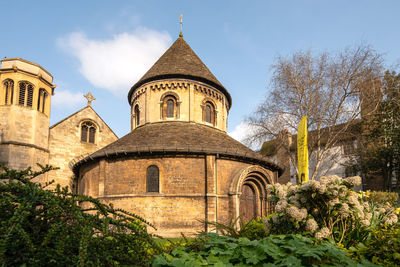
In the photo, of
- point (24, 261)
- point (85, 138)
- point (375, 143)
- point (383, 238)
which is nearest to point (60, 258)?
point (24, 261)

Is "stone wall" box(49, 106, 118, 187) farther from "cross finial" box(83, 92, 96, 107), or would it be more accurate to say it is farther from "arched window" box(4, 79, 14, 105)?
"arched window" box(4, 79, 14, 105)

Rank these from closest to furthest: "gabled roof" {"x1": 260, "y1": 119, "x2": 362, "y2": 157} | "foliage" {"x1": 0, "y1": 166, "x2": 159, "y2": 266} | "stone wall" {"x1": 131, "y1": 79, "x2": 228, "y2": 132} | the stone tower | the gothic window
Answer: "foliage" {"x1": 0, "y1": 166, "x2": 159, "y2": 266}
"gabled roof" {"x1": 260, "y1": 119, "x2": 362, "y2": 157}
"stone wall" {"x1": 131, "y1": 79, "x2": 228, "y2": 132}
the gothic window
the stone tower

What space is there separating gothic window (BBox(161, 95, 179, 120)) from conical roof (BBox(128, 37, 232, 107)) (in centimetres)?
152

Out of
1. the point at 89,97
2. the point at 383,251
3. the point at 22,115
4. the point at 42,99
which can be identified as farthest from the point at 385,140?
the point at 22,115

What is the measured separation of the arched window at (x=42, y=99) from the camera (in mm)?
23266

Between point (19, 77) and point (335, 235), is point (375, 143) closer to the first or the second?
point (335, 235)

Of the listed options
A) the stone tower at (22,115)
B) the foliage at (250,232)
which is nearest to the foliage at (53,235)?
the foliage at (250,232)

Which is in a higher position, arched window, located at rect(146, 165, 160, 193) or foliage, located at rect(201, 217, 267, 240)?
arched window, located at rect(146, 165, 160, 193)

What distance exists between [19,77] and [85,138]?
22.3 feet

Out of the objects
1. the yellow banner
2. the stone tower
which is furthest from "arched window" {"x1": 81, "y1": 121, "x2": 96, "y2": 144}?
the yellow banner

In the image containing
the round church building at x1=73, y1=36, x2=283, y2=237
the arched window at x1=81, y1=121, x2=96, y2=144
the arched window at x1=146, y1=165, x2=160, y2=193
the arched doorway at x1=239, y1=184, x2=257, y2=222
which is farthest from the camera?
the arched window at x1=81, y1=121, x2=96, y2=144

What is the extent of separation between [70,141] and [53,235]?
78.6 feet

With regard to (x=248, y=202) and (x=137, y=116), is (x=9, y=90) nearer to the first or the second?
(x=137, y=116)

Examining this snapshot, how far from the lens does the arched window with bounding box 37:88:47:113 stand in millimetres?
23266
